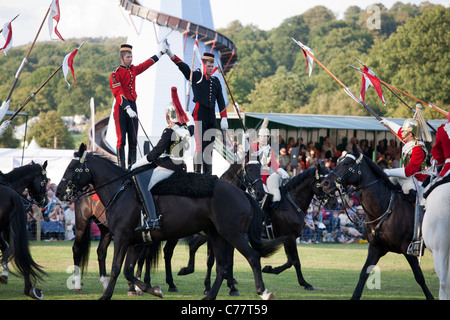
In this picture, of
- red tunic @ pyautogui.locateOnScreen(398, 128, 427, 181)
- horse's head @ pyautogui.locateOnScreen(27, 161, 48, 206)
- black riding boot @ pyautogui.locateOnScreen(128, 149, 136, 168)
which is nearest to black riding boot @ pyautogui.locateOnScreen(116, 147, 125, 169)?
black riding boot @ pyautogui.locateOnScreen(128, 149, 136, 168)

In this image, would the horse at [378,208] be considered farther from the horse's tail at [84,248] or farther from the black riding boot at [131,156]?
the horse's tail at [84,248]

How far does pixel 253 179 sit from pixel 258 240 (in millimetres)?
2101

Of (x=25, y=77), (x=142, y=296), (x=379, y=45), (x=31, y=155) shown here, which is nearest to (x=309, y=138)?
(x=31, y=155)

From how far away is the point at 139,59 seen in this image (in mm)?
34000

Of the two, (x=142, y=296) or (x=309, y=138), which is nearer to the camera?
(x=142, y=296)

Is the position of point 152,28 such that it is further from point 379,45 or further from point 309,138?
point 379,45

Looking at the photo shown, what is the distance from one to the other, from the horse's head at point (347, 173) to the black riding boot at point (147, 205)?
2989 mm

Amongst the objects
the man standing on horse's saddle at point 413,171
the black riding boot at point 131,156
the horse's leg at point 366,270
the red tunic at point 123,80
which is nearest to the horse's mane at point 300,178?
the man standing on horse's saddle at point 413,171

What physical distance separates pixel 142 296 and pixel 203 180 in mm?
2382

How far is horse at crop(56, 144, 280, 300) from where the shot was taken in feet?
32.1

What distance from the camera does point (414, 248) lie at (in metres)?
10.2

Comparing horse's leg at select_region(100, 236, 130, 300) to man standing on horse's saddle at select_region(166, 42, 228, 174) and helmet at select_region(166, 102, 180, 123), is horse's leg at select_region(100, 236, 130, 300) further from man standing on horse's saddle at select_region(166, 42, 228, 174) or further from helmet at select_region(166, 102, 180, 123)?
man standing on horse's saddle at select_region(166, 42, 228, 174)

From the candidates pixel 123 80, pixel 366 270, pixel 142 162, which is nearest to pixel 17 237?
pixel 142 162

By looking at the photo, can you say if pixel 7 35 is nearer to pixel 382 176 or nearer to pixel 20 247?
pixel 20 247
